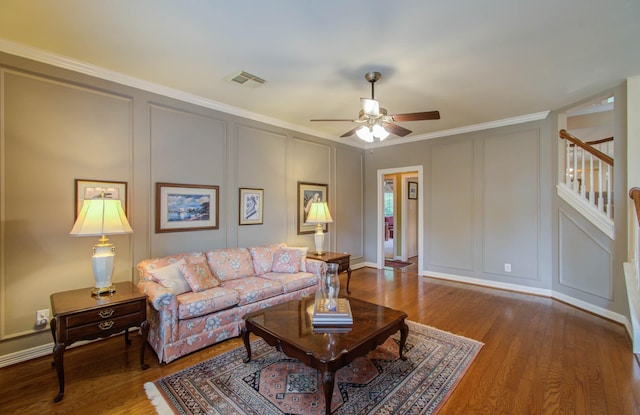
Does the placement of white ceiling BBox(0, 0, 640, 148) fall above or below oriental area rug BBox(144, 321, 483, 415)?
above

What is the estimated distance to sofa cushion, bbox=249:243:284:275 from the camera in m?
3.73

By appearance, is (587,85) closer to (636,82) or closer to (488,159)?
(636,82)

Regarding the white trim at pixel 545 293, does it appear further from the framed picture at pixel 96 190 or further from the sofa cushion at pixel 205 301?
the framed picture at pixel 96 190

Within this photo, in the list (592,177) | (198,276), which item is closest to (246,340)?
(198,276)

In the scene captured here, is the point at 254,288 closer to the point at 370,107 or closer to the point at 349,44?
the point at 370,107

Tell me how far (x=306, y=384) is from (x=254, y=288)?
121cm

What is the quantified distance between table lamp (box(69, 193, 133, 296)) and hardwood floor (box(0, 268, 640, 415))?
0.68 m

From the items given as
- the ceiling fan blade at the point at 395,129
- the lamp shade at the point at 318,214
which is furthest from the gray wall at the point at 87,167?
the ceiling fan blade at the point at 395,129

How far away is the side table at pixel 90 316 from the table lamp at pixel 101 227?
152 mm

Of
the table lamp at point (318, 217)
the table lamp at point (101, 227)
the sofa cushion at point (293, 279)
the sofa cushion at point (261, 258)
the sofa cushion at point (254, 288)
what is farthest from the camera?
the table lamp at point (318, 217)

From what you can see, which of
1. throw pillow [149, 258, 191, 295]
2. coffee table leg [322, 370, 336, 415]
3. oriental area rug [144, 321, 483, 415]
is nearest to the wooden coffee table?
coffee table leg [322, 370, 336, 415]

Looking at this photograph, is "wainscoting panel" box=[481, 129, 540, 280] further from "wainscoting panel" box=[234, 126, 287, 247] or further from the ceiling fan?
"wainscoting panel" box=[234, 126, 287, 247]

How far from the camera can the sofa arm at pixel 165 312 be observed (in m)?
2.41

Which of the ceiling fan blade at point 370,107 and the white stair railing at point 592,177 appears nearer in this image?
the ceiling fan blade at point 370,107
